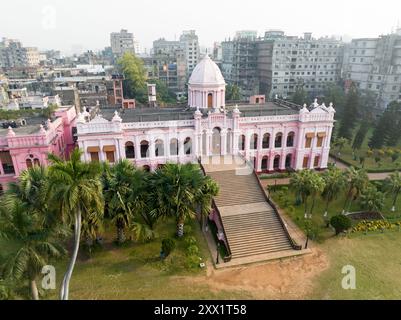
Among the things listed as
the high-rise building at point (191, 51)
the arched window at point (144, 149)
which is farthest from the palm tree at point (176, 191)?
the high-rise building at point (191, 51)

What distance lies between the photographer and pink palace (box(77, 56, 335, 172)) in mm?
34344

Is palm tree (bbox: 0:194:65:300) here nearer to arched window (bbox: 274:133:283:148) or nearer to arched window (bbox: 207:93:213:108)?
arched window (bbox: 207:93:213:108)

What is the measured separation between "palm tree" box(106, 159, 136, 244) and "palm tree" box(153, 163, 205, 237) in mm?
2268

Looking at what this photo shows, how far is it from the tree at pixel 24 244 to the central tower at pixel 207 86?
1116 inches

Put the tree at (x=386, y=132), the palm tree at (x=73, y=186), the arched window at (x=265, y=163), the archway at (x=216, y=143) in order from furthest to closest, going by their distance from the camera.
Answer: the tree at (x=386, y=132) → the arched window at (x=265, y=163) → the archway at (x=216, y=143) → the palm tree at (x=73, y=186)

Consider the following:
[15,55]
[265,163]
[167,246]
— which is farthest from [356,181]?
[15,55]

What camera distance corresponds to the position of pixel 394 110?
59.2 meters

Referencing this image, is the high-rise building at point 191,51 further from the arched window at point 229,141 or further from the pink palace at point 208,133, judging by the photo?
the arched window at point 229,141

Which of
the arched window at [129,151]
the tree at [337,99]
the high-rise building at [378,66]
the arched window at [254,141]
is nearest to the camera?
the arched window at [129,151]

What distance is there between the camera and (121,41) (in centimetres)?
17688

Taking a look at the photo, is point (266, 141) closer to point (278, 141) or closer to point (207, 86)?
point (278, 141)

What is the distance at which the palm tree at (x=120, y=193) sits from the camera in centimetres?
2275

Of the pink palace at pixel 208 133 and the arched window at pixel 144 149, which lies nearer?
the pink palace at pixel 208 133
